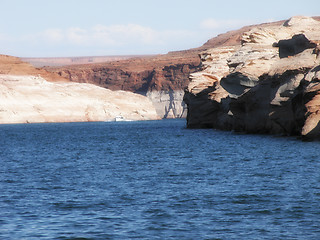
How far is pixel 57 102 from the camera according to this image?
157 m

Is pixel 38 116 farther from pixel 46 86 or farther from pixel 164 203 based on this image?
pixel 164 203

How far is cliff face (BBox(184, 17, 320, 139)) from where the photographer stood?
52.2 m

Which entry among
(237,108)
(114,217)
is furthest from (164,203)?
(237,108)

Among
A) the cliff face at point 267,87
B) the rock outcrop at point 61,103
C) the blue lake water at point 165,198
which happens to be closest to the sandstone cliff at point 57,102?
the rock outcrop at point 61,103

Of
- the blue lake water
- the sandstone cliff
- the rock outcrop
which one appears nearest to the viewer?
the blue lake water

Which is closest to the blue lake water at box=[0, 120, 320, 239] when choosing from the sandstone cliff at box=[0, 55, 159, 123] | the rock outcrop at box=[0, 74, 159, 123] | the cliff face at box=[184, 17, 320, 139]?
the cliff face at box=[184, 17, 320, 139]

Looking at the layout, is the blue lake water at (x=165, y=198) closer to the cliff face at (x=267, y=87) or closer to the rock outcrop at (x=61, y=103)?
the cliff face at (x=267, y=87)

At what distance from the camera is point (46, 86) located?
16550cm

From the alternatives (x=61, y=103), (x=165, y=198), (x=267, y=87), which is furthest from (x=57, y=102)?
(x=165, y=198)

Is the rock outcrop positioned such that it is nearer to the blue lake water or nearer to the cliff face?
the cliff face

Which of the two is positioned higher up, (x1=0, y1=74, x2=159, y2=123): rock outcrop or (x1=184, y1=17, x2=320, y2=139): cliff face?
(x1=184, y1=17, x2=320, y2=139): cliff face

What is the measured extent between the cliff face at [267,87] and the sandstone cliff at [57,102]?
6544cm

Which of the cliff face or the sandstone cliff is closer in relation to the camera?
the cliff face

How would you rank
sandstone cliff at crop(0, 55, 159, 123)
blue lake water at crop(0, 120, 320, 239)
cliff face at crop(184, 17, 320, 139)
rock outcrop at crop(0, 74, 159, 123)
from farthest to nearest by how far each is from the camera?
sandstone cliff at crop(0, 55, 159, 123) → rock outcrop at crop(0, 74, 159, 123) → cliff face at crop(184, 17, 320, 139) → blue lake water at crop(0, 120, 320, 239)
